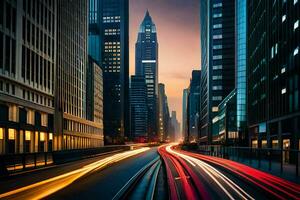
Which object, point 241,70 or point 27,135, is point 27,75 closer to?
point 27,135

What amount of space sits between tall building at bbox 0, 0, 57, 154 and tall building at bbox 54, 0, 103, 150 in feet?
31.4

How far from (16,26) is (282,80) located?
40335mm

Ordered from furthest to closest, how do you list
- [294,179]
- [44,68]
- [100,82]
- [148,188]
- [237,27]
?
[100,82] < [237,27] < [44,68] < [294,179] < [148,188]

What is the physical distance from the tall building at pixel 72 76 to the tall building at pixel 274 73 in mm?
40382

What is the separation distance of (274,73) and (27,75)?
39741mm

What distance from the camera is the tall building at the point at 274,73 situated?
55750mm

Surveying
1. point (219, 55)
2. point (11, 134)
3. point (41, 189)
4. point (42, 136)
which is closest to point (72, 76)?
point (42, 136)

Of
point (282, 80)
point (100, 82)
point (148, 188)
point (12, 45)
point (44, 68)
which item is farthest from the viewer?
point (100, 82)

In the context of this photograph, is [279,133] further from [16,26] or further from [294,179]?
[16,26]

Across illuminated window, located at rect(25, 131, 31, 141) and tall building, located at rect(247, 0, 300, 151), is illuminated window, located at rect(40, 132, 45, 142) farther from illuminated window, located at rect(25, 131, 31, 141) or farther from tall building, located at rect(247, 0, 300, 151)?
tall building, located at rect(247, 0, 300, 151)

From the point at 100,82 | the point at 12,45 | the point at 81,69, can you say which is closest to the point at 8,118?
the point at 12,45

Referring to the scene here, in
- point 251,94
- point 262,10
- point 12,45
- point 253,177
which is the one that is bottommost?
point 253,177

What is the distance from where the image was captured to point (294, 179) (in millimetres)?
26766

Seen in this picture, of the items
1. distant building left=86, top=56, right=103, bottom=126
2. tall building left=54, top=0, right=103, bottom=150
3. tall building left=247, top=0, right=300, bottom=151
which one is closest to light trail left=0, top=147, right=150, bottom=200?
tall building left=247, top=0, right=300, bottom=151
